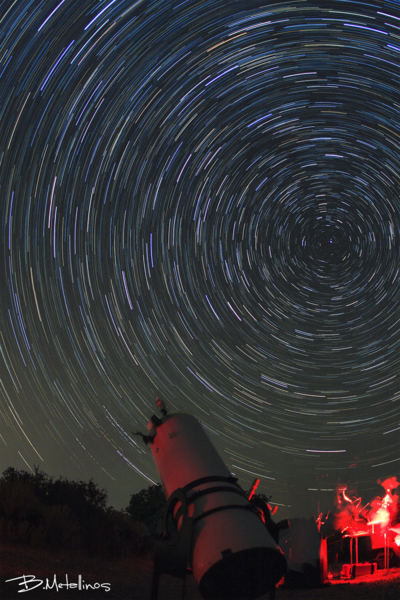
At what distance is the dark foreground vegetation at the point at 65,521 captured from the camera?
12.2m

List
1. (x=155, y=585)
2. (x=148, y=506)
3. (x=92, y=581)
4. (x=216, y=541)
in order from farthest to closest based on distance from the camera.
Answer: (x=148, y=506) < (x=92, y=581) < (x=155, y=585) < (x=216, y=541)

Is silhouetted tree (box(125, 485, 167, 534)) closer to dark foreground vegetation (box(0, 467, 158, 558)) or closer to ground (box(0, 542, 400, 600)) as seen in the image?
dark foreground vegetation (box(0, 467, 158, 558))

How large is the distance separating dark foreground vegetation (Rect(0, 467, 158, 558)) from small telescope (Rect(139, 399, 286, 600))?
21.7 ft

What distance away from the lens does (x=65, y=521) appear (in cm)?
1334

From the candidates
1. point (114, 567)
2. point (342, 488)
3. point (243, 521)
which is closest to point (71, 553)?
point (114, 567)

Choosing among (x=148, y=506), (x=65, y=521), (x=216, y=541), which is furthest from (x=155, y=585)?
(x=148, y=506)

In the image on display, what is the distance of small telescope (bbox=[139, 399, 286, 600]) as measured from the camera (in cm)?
650

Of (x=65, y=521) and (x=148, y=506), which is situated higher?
(x=148, y=506)

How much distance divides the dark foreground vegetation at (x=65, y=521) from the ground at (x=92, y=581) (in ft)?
2.43

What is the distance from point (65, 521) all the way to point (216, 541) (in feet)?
28.6

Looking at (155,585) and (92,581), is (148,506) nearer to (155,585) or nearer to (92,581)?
(92,581)

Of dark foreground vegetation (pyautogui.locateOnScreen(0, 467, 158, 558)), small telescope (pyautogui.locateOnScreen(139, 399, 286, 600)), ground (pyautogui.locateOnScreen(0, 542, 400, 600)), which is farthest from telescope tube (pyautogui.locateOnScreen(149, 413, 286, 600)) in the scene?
dark foreground vegetation (pyautogui.locateOnScreen(0, 467, 158, 558))

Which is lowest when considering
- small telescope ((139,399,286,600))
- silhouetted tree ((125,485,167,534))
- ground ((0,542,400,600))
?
ground ((0,542,400,600))

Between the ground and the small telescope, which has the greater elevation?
the small telescope
